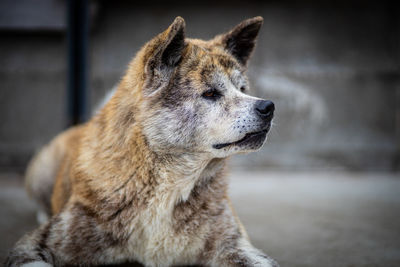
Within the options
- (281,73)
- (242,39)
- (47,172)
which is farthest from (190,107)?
(281,73)

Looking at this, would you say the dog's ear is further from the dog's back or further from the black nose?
the dog's back

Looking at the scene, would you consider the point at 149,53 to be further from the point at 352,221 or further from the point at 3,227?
the point at 352,221

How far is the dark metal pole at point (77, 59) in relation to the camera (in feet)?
14.3

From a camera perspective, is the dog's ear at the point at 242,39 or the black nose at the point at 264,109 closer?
the black nose at the point at 264,109

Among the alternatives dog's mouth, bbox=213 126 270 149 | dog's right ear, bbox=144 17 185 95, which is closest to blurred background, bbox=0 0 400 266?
dog's mouth, bbox=213 126 270 149

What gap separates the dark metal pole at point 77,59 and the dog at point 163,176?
2.50 m

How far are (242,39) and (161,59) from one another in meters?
0.76

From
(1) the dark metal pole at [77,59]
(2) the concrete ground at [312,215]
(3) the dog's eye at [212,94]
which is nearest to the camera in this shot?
(3) the dog's eye at [212,94]

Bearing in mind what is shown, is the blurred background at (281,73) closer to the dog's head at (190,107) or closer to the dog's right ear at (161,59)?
the dog's head at (190,107)

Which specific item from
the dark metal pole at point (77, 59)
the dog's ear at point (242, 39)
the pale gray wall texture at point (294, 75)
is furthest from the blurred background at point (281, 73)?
the dog's ear at point (242, 39)

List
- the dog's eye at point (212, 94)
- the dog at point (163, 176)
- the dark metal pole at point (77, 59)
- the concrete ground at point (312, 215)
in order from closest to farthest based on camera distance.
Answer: the dog at point (163, 176)
the dog's eye at point (212, 94)
the concrete ground at point (312, 215)
the dark metal pole at point (77, 59)

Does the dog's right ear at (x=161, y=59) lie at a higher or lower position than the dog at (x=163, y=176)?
higher

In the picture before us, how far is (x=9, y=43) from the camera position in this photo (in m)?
5.20

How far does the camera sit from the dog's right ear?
1943mm
